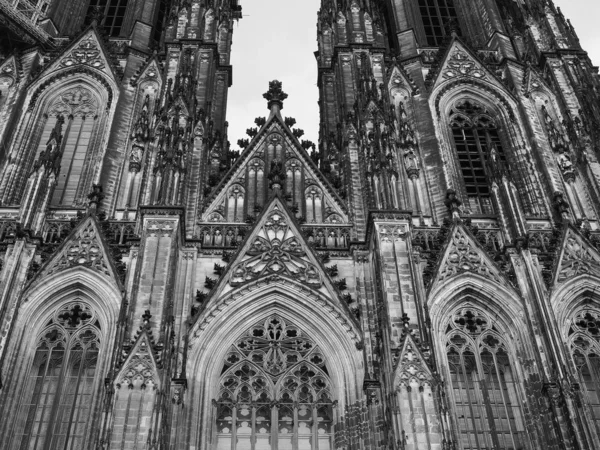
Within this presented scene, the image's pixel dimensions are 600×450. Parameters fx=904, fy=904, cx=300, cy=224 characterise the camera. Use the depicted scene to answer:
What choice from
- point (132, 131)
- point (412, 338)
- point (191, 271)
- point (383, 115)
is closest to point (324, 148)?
point (383, 115)

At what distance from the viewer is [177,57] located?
29844mm

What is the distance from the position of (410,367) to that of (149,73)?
15.6m

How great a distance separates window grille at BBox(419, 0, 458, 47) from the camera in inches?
1323

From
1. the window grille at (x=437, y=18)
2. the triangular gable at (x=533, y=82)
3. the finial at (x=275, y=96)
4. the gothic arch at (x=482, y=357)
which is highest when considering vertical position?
the window grille at (x=437, y=18)

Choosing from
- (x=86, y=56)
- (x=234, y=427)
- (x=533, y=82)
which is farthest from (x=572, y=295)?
(x=86, y=56)

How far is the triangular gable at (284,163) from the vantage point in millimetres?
24641

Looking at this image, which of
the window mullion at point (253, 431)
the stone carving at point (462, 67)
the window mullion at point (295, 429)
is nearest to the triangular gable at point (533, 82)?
the stone carving at point (462, 67)

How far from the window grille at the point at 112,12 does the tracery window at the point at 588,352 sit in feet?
64.8

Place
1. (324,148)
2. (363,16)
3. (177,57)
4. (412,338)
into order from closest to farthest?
(412,338)
(324,148)
(177,57)
(363,16)

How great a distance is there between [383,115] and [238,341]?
8.60m

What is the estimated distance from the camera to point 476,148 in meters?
28.0

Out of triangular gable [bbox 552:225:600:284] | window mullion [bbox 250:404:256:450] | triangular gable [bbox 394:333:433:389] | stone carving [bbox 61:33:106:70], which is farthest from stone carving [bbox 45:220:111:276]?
triangular gable [bbox 552:225:600:284]

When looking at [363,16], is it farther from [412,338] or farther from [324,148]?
[412,338]

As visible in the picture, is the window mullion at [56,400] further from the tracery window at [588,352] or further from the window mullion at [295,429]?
the tracery window at [588,352]
